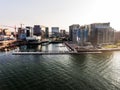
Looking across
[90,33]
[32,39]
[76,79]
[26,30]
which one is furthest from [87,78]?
[26,30]

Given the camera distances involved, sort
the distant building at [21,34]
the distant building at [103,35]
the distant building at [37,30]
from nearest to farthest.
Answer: the distant building at [103,35] → the distant building at [21,34] → the distant building at [37,30]

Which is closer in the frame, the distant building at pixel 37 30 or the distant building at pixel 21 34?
the distant building at pixel 21 34

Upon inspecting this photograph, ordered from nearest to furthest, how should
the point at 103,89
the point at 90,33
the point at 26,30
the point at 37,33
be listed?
the point at 103,89 < the point at 90,33 < the point at 26,30 < the point at 37,33

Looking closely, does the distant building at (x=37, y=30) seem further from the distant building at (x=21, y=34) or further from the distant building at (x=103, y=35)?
the distant building at (x=103, y=35)

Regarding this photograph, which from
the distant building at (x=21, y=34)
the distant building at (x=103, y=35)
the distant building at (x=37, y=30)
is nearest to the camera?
the distant building at (x=103, y=35)

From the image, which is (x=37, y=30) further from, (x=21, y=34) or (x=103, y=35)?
(x=103, y=35)

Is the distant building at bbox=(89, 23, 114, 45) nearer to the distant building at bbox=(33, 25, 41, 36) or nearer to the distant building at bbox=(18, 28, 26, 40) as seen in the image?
the distant building at bbox=(18, 28, 26, 40)

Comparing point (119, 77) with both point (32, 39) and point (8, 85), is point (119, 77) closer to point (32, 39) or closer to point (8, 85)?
point (8, 85)

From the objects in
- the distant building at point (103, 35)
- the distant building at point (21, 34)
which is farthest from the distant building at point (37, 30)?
the distant building at point (103, 35)

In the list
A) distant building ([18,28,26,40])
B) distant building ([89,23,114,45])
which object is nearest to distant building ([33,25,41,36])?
distant building ([18,28,26,40])

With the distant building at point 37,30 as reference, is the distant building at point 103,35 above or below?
below

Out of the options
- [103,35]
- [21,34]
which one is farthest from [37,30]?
[103,35]
